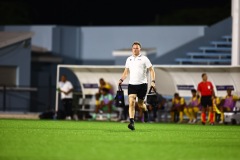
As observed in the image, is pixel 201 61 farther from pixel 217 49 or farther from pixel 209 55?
pixel 217 49

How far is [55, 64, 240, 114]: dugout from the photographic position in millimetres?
34625

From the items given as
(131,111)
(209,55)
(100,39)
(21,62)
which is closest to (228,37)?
(209,55)

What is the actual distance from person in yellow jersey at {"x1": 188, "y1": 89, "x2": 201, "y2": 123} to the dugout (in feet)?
3.82

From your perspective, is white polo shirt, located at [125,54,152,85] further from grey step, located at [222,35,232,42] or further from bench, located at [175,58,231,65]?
grey step, located at [222,35,232,42]

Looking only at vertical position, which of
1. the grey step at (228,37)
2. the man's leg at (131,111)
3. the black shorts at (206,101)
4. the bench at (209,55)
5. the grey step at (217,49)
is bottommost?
the man's leg at (131,111)

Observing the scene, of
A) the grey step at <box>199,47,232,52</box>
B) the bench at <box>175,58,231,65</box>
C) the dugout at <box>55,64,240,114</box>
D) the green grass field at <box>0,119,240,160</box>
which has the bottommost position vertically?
the green grass field at <box>0,119,240,160</box>

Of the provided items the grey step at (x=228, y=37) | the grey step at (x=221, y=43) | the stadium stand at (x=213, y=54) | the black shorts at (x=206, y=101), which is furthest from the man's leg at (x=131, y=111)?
the grey step at (x=228, y=37)

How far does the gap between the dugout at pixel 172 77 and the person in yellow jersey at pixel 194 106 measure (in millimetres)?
1165

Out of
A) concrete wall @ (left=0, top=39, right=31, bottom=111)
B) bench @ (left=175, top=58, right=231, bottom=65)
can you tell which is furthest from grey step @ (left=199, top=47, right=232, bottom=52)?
concrete wall @ (left=0, top=39, right=31, bottom=111)

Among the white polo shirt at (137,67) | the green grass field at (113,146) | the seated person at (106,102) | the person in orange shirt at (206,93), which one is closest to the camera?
the green grass field at (113,146)

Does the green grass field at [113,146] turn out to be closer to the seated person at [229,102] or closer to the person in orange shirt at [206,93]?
the person in orange shirt at [206,93]

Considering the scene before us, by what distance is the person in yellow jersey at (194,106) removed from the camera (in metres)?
34.3
